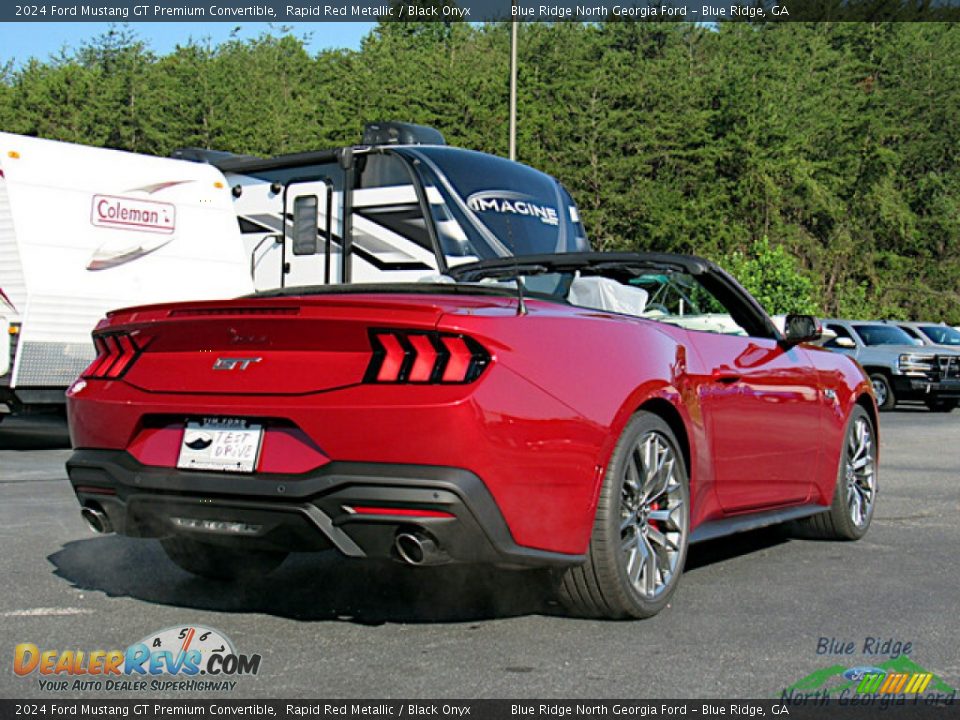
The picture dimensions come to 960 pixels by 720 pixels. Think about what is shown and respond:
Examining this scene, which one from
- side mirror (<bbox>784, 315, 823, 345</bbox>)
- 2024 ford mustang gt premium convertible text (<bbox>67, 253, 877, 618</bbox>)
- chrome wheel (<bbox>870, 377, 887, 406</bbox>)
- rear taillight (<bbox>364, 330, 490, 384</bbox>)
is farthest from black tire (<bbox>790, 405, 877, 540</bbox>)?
chrome wheel (<bbox>870, 377, 887, 406</bbox>)

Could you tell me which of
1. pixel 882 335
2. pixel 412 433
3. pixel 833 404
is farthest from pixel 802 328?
pixel 882 335

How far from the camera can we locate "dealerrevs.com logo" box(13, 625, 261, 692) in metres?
3.68

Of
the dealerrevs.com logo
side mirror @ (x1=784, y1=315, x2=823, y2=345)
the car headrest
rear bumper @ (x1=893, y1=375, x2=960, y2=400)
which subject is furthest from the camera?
rear bumper @ (x1=893, y1=375, x2=960, y2=400)

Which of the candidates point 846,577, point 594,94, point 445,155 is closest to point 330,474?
point 846,577

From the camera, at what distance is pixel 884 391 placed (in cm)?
2402

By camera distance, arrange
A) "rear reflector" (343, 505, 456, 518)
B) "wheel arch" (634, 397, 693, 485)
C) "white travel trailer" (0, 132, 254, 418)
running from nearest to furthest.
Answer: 1. "rear reflector" (343, 505, 456, 518)
2. "wheel arch" (634, 397, 693, 485)
3. "white travel trailer" (0, 132, 254, 418)

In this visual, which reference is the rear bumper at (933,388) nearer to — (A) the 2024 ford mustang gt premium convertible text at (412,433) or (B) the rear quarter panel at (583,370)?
(A) the 2024 ford mustang gt premium convertible text at (412,433)

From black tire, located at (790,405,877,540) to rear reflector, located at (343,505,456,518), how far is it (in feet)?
10.8

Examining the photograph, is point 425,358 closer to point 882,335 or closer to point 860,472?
point 860,472

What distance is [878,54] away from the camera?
222 ft

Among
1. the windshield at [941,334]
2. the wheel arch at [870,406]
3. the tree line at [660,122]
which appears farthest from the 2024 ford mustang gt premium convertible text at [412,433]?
the tree line at [660,122]

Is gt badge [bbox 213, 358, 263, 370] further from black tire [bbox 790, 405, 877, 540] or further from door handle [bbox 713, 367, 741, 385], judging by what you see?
black tire [bbox 790, 405, 877, 540]

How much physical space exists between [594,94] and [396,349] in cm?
5688

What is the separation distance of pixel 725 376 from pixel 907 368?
19.5 meters
